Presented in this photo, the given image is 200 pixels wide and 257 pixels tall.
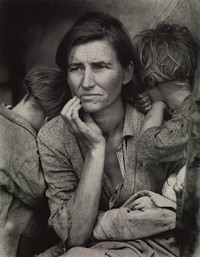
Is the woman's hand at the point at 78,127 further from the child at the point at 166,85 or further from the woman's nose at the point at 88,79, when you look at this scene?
the child at the point at 166,85

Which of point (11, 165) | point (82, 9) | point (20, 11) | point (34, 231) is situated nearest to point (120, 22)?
point (82, 9)

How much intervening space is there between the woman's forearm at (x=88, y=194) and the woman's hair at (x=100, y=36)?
0.40 m

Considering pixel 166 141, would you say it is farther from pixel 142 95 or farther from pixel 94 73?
pixel 94 73

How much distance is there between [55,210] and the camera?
10.9 ft

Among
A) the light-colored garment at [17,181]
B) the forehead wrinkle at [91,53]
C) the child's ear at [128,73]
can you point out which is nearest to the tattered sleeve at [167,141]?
the child's ear at [128,73]

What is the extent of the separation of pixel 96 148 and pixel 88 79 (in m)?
0.28

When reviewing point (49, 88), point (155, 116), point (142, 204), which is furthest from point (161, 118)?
point (49, 88)

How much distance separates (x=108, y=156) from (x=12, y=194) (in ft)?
1.47

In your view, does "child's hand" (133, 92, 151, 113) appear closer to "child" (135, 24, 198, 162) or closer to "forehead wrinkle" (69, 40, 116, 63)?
"child" (135, 24, 198, 162)

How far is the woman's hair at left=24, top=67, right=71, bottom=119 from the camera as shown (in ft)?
11.2

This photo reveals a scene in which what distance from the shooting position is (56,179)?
3346 mm

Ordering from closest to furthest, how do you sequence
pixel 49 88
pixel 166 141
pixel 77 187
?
pixel 166 141, pixel 77 187, pixel 49 88

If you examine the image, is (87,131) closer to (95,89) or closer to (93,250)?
(95,89)

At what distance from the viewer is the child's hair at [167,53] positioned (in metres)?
3.27
